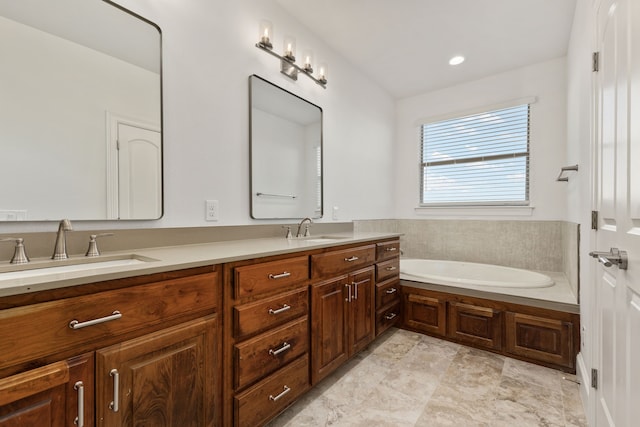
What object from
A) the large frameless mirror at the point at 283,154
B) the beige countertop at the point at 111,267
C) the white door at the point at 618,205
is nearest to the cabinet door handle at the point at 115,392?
the beige countertop at the point at 111,267

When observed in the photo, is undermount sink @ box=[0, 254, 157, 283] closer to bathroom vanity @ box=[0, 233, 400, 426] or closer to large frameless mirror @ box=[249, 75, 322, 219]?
bathroom vanity @ box=[0, 233, 400, 426]

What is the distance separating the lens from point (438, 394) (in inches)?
67.5

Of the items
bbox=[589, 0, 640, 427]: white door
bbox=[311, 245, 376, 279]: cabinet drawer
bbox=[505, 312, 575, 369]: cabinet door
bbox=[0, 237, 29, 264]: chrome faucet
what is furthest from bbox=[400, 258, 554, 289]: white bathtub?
bbox=[0, 237, 29, 264]: chrome faucet

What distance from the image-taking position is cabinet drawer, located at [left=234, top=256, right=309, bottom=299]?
1232 millimetres

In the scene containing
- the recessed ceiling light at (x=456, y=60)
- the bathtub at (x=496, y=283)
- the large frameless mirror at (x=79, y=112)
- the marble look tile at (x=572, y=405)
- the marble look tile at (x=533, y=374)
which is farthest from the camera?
the recessed ceiling light at (x=456, y=60)

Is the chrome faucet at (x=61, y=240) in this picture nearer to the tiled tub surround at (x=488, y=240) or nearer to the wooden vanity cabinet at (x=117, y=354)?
the wooden vanity cabinet at (x=117, y=354)

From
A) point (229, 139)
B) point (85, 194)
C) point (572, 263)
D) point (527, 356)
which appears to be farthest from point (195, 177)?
point (572, 263)

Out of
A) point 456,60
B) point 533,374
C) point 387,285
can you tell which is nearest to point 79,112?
point 387,285

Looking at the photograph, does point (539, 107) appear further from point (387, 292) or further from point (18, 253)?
point (18, 253)

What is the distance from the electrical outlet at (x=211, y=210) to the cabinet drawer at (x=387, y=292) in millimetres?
1320

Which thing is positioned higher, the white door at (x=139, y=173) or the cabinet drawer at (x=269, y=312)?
the white door at (x=139, y=173)

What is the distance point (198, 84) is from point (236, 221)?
2.77 feet

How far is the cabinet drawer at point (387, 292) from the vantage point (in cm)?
228

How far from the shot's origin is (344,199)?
2.90 metres
